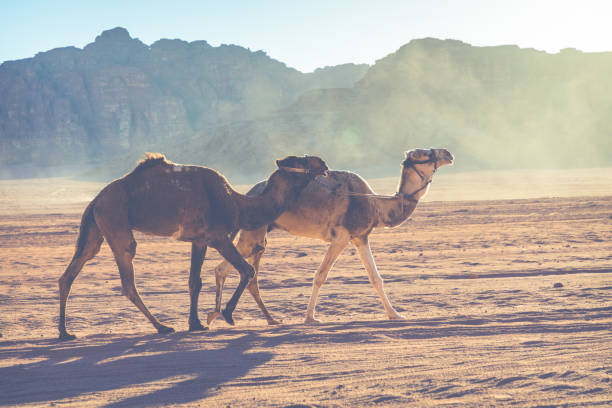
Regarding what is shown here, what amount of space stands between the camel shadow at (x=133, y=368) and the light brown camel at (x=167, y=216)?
81cm

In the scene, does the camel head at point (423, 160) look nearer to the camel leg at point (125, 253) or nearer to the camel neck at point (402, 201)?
the camel neck at point (402, 201)

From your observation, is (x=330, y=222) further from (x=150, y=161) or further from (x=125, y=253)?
(x=125, y=253)

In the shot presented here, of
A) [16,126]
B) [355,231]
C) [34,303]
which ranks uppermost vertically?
[16,126]

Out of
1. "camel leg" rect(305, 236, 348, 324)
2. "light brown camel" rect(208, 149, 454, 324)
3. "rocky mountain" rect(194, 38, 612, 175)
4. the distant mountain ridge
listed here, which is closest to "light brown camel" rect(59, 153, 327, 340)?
"light brown camel" rect(208, 149, 454, 324)

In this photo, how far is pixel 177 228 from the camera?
8219mm

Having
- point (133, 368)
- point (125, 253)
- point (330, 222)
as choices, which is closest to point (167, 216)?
point (125, 253)

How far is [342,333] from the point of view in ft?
26.2

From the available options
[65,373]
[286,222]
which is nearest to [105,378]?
[65,373]

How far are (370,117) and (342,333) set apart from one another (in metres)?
93.0

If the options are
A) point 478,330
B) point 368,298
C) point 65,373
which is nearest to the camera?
point 65,373

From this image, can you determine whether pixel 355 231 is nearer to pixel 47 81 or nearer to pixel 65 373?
pixel 65 373

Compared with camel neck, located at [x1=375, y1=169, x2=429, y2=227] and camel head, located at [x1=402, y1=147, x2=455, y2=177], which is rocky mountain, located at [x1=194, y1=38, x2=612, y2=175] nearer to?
camel head, located at [x1=402, y1=147, x2=455, y2=177]

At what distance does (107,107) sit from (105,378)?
157 m

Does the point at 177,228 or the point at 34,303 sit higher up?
the point at 177,228
